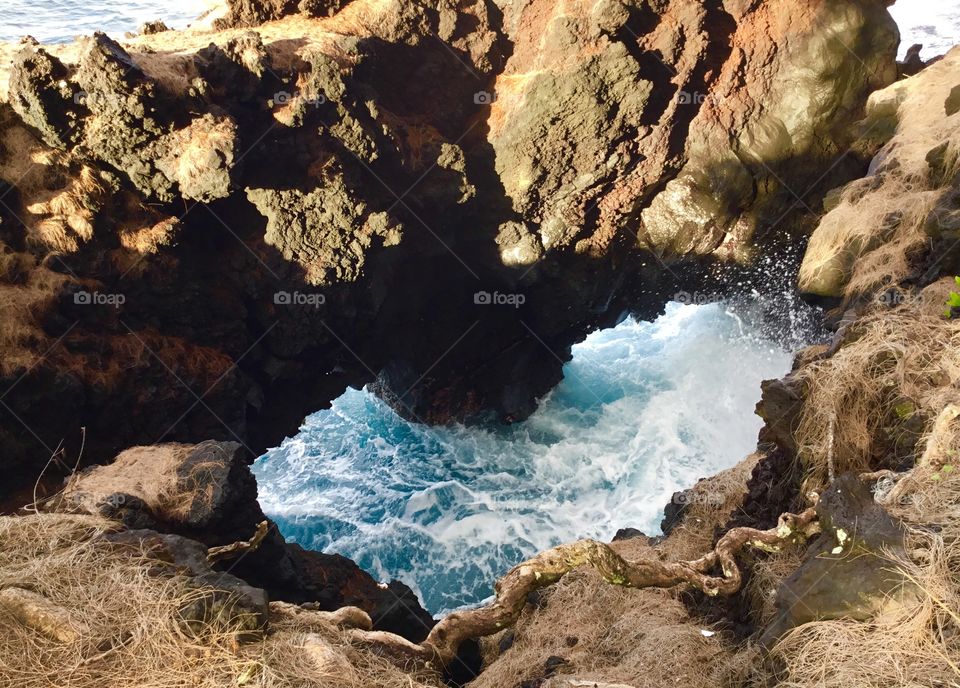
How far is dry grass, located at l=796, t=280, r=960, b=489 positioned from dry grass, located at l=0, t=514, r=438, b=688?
3117 mm

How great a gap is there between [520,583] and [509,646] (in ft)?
2.86

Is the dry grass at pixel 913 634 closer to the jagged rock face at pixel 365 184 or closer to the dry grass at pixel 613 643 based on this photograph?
the dry grass at pixel 613 643

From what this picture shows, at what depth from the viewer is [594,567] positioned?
3607mm

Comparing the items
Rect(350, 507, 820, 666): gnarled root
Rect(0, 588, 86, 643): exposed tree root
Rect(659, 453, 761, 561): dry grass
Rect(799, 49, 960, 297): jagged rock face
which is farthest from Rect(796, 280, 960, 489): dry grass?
Rect(0, 588, 86, 643): exposed tree root

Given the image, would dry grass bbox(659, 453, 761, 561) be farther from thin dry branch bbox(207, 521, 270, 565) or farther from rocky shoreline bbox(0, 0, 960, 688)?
thin dry branch bbox(207, 521, 270, 565)

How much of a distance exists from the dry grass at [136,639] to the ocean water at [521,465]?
688cm

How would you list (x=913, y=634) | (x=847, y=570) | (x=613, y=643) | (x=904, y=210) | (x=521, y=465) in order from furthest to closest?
(x=521, y=465)
(x=904, y=210)
(x=613, y=643)
(x=847, y=570)
(x=913, y=634)

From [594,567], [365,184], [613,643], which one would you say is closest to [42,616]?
[594,567]

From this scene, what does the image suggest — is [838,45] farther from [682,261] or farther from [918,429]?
[918,429]

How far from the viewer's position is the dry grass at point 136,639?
2537 mm

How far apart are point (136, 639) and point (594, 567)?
2628 mm

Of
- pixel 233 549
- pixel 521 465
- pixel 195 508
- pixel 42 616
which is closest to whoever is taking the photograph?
pixel 42 616

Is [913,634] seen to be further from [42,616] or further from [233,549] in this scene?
[233,549]

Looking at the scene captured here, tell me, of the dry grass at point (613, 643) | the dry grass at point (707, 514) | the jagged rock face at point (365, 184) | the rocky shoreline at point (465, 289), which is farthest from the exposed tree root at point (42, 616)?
the dry grass at point (707, 514)
